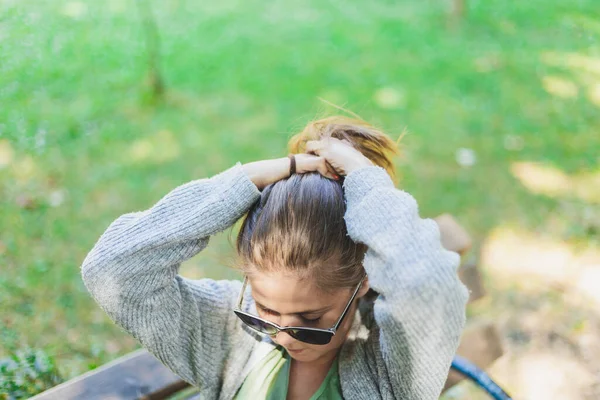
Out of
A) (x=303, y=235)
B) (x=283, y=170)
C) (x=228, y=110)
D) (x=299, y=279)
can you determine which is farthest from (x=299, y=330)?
(x=228, y=110)

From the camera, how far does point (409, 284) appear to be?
1.41 m

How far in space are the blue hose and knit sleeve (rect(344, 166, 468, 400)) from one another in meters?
0.54

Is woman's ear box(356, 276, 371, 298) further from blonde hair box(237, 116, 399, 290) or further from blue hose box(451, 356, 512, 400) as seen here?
blue hose box(451, 356, 512, 400)

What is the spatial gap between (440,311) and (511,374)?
83.3 inches

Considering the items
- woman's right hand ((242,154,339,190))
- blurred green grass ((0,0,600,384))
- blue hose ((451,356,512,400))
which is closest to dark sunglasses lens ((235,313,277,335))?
woman's right hand ((242,154,339,190))

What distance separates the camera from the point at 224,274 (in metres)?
3.70

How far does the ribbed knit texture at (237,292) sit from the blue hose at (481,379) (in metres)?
0.49

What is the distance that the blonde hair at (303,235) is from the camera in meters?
1.64

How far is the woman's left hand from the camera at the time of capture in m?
1.70

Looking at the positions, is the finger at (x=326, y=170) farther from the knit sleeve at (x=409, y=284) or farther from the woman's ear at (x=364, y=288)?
the woman's ear at (x=364, y=288)

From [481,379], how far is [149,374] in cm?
118

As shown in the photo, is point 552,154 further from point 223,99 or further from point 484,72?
point 223,99

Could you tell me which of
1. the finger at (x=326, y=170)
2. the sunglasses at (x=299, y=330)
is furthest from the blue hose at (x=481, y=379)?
the finger at (x=326, y=170)

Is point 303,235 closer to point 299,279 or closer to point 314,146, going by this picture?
point 299,279
